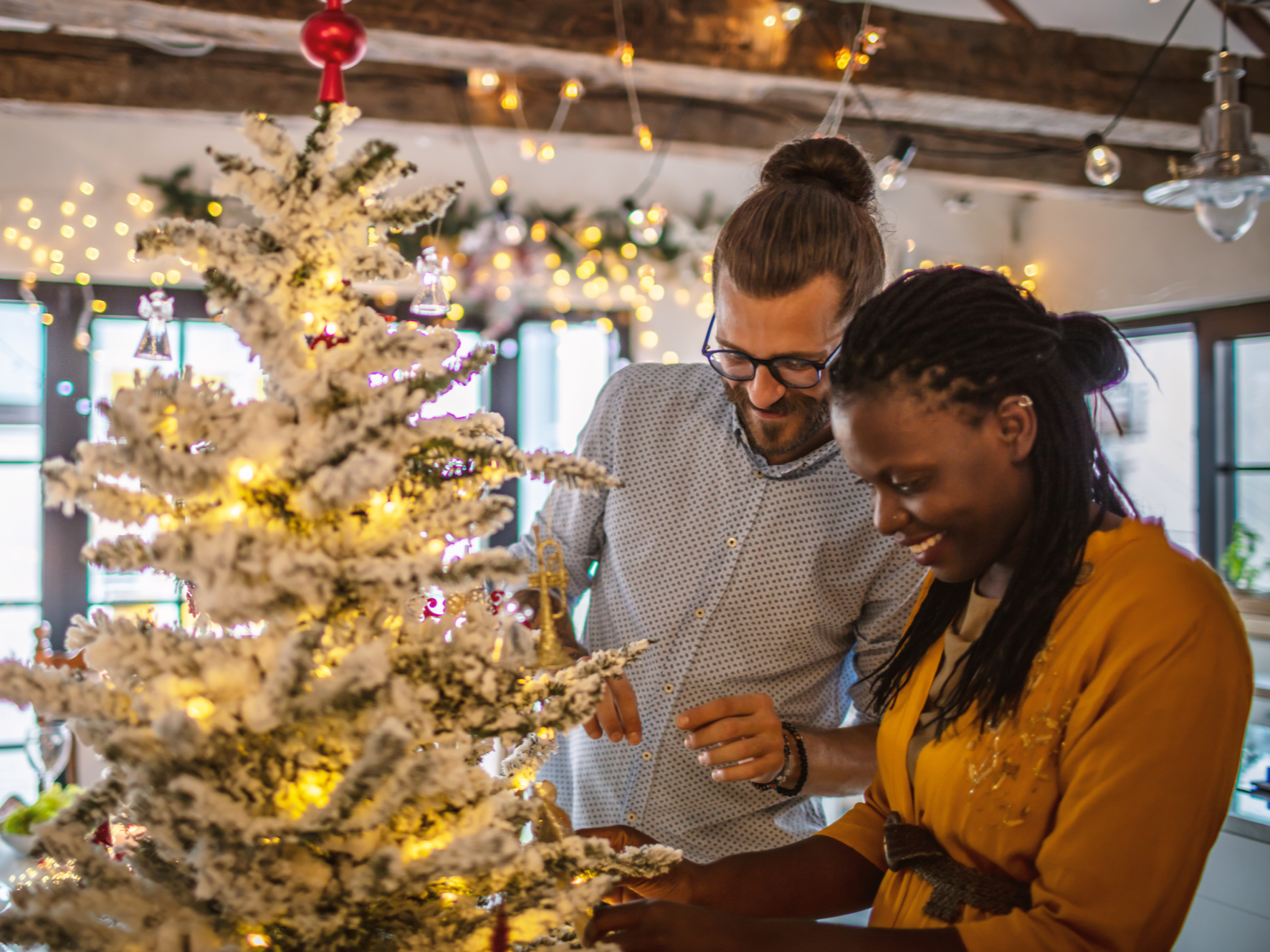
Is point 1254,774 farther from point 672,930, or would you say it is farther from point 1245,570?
point 672,930

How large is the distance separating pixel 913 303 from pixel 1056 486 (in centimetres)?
21

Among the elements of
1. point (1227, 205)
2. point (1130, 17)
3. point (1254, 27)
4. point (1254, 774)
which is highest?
point (1130, 17)

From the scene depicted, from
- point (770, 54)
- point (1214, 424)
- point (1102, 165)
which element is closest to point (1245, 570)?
point (1214, 424)

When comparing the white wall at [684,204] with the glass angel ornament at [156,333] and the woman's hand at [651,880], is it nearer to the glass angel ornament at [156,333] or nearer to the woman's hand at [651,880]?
the glass angel ornament at [156,333]

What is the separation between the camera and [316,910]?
66 cm

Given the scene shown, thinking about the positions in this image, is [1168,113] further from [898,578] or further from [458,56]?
[898,578]

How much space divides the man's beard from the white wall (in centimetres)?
233

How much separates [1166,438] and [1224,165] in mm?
2398

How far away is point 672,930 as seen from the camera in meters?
0.81

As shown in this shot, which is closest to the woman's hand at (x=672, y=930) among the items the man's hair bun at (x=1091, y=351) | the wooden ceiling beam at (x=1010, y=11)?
the man's hair bun at (x=1091, y=351)

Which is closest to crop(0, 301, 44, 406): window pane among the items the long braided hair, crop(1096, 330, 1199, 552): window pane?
the long braided hair

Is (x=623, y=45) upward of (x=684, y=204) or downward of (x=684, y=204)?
downward

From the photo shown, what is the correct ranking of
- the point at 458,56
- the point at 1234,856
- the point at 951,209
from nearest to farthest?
the point at 1234,856, the point at 458,56, the point at 951,209

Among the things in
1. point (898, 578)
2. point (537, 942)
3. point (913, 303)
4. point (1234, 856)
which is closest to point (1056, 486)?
point (913, 303)
